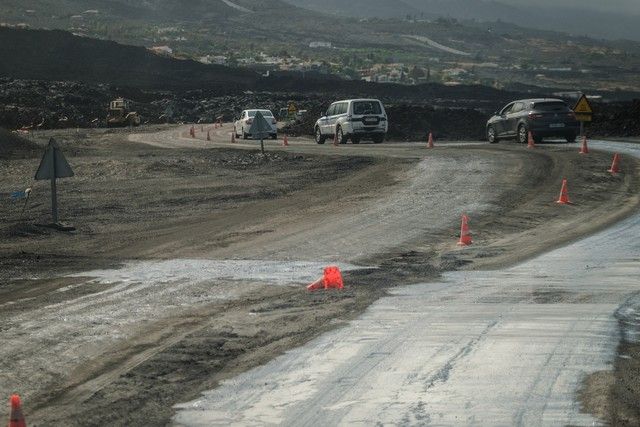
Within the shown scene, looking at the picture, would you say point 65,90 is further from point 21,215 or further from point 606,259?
point 606,259

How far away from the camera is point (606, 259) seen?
16656mm

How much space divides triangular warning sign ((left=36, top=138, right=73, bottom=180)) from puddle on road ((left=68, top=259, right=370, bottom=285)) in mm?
4055

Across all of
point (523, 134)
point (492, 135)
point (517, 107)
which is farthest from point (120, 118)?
point (523, 134)

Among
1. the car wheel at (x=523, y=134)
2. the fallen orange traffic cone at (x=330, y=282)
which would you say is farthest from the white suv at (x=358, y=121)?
the fallen orange traffic cone at (x=330, y=282)

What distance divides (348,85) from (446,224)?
103 metres

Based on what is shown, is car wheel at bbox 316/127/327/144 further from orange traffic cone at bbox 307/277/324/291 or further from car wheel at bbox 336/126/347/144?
orange traffic cone at bbox 307/277/324/291

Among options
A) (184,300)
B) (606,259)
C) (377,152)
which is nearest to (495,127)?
(377,152)

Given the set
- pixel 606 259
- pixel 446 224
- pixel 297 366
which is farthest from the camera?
pixel 446 224

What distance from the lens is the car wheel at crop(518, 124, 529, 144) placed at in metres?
40.7

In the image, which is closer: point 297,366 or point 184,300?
point 297,366

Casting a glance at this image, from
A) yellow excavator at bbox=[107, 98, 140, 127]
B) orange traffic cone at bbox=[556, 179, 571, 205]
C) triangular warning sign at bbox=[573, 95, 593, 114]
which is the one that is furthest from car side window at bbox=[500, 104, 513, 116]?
yellow excavator at bbox=[107, 98, 140, 127]

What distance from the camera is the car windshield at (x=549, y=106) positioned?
40.0m

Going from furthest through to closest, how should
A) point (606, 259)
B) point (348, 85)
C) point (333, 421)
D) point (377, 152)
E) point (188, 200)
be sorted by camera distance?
point (348, 85), point (377, 152), point (188, 200), point (606, 259), point (333, 421)

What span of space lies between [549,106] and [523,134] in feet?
4.69
